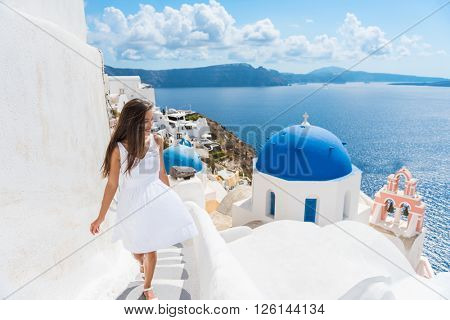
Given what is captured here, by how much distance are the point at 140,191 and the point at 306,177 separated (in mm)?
6932

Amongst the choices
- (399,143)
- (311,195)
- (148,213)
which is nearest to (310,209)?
(311,195)

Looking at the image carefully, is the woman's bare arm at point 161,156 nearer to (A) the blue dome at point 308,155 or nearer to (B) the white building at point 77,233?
(B) the white building at point 77,233

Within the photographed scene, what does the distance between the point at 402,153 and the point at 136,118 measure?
64132mm

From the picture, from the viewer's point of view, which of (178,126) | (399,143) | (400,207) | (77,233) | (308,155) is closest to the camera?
(77,233)

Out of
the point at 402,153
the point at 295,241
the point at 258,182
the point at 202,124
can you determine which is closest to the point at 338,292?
the point at 295,241

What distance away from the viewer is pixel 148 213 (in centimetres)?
227

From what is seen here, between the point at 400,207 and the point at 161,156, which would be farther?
the point at 400,207

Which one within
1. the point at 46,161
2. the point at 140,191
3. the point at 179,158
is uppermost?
the point at 46,161

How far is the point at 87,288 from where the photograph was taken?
9.04 ft

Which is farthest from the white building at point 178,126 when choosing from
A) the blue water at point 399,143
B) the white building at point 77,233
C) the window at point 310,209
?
the white building at point 77,233

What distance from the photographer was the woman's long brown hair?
2186 millimetres

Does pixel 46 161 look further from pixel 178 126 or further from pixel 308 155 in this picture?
pixel 178 126

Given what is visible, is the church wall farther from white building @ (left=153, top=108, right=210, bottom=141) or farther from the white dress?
white building @ (left=153, top=108, right=210, bottom=141)

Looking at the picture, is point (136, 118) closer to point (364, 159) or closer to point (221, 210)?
point (221, 210)
